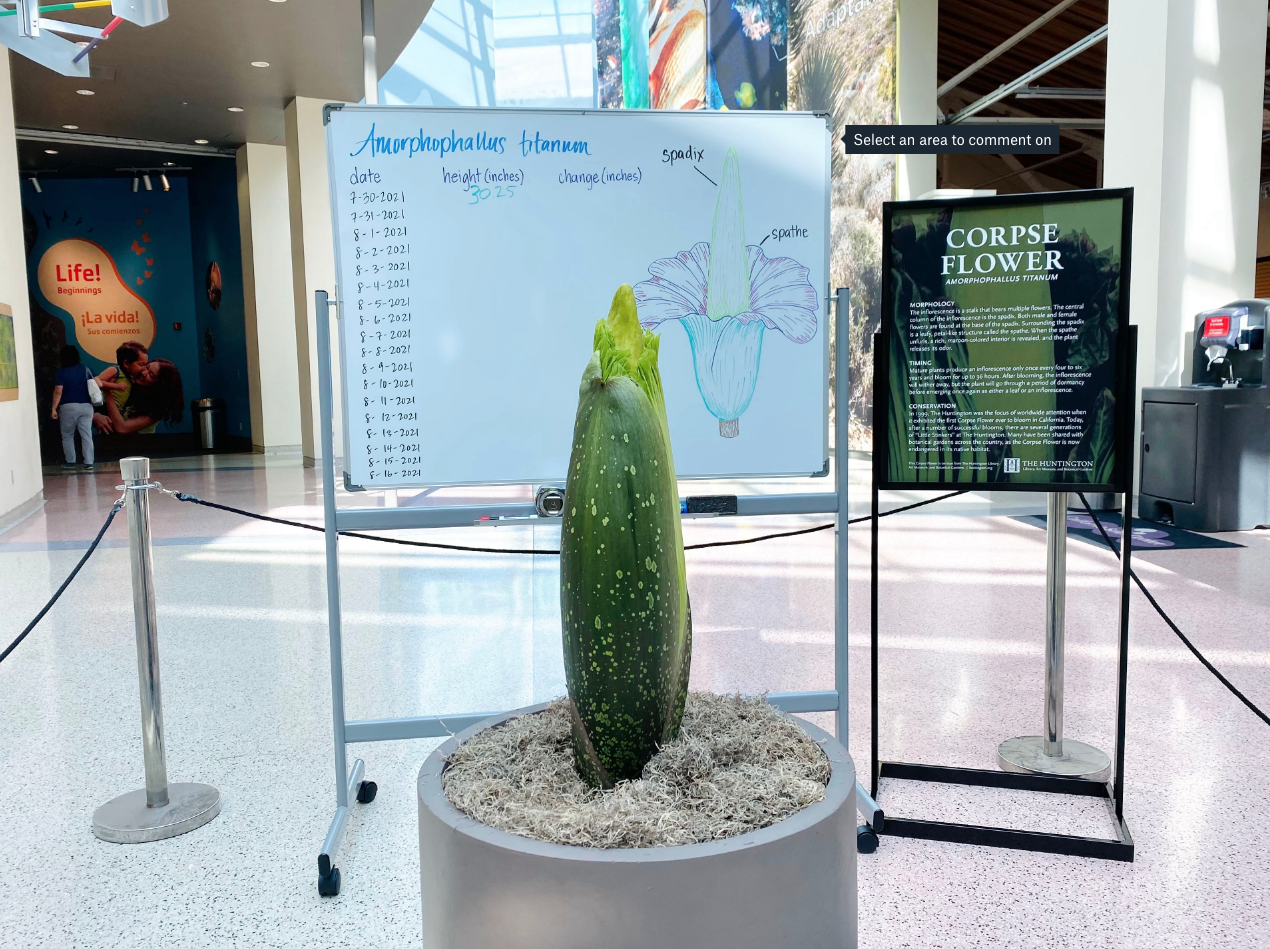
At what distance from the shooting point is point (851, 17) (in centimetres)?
968

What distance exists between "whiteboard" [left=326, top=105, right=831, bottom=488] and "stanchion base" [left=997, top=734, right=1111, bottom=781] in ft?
3.53

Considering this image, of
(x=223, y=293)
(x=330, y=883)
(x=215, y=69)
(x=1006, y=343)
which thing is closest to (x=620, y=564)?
Answer: (x=330, y=883)

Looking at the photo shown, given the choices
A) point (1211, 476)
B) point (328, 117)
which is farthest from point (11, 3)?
point (1211, 476)

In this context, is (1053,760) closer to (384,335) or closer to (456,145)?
(384,335)

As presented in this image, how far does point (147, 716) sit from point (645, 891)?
183 cm

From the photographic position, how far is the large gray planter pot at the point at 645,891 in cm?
101

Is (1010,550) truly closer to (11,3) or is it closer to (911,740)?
(911,740)

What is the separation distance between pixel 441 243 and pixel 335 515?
2.26 feet

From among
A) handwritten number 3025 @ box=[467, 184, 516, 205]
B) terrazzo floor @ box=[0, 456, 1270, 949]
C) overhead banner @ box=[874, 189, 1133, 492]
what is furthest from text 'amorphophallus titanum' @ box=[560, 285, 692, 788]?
overhead banner @ box=[874, 189, 1133, 492]

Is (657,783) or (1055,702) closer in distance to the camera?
(657,783)

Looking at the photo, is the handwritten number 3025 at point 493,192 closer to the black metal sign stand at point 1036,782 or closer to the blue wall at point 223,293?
the black metal sign stand at point 1036,782

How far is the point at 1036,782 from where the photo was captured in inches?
93.3

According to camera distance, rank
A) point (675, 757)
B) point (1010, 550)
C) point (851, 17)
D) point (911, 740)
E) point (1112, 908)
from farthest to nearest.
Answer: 1. point (851, 17)
2. point (1010, 550)
3. point (911, 740)
4. point (1112, 908)
5. point (675, 757)

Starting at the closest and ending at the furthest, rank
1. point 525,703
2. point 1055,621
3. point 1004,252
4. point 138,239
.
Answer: point 1004,252
point 1055,621
point 525,703
point 138,239
